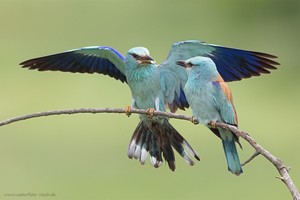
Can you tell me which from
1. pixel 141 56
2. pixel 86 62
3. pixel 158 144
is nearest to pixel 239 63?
pixel 141 56

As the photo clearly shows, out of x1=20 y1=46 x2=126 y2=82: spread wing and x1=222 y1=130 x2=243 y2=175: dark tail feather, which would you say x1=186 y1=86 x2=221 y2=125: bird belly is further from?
x1=20 y1=46 x2=126 y2=82: spread wing

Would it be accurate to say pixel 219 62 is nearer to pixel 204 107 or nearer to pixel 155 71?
pixel 155 71

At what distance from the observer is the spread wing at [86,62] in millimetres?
5488

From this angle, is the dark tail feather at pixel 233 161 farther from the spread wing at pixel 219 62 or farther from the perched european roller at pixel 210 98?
the spread wing at pixel 219 62

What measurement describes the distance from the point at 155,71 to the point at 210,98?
0.67 m

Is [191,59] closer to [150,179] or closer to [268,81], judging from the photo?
[150,179]

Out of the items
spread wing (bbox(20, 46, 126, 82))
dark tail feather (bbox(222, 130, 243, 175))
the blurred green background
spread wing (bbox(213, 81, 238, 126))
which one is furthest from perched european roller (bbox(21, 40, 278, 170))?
the blurred green background

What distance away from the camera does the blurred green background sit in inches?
367

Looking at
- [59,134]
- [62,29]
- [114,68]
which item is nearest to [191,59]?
[114,68]

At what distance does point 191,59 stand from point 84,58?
1.03 m

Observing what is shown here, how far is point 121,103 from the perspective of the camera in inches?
460

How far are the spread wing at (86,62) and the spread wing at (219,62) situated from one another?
1.11ft

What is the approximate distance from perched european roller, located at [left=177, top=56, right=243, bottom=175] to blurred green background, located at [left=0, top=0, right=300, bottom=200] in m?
4.01

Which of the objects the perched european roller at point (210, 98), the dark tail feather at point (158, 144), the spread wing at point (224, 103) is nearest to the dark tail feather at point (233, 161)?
the perched european roller at point (210, 98)
